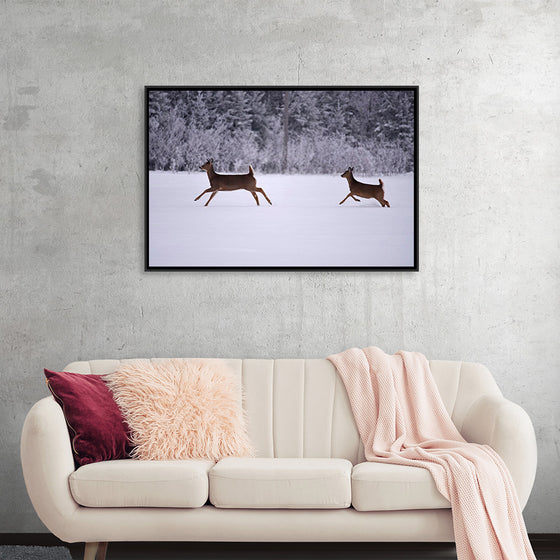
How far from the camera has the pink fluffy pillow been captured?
2.98 meters

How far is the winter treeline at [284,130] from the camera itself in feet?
12.2

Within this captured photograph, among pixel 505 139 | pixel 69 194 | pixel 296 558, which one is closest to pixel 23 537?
pixel 296 558

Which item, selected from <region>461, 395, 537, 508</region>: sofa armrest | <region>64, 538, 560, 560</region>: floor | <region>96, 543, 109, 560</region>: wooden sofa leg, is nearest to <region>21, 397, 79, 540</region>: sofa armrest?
<region>96, 543, 109, 560</region>: wooden sofa leg

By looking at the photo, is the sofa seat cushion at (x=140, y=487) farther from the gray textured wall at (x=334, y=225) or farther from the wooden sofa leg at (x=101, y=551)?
the gray textured wall at (x=334, y=225)

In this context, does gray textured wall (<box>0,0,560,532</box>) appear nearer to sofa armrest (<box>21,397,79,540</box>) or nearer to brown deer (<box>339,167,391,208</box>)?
brown deer (<box>339,167,391,208</box>)

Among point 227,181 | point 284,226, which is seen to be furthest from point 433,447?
point 227,181

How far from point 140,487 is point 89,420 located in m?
0.37

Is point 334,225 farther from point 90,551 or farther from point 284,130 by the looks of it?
point 90,551

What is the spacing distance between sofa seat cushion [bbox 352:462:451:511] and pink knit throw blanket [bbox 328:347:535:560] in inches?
1.7

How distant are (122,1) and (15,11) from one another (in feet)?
1.79

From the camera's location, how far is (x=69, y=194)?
3715 millimetres

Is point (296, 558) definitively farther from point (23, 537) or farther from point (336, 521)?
point (23, 537)

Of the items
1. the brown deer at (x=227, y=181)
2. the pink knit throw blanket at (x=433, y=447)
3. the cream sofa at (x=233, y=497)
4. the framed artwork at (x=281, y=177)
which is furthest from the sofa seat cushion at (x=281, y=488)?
the brown deer at (x=227, y=181)

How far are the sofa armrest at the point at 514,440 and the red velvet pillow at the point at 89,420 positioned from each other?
1.47m
